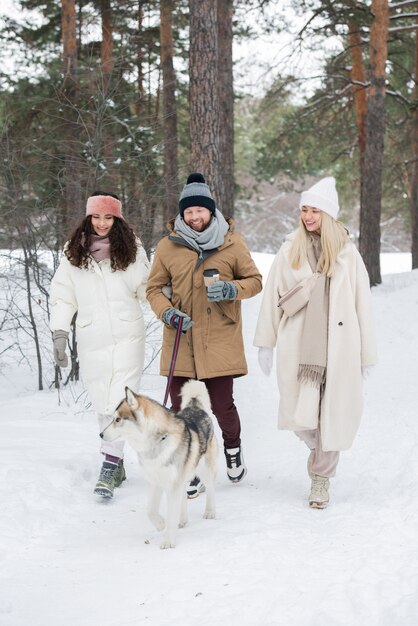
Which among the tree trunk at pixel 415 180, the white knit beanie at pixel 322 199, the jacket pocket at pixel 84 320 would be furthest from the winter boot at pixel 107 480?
the tree trunk at pixel 415 180

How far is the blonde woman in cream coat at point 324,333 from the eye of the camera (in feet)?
16.2

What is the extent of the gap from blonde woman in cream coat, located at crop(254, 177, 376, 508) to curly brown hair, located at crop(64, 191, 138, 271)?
115 centimetres

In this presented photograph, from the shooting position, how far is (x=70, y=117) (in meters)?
11.0

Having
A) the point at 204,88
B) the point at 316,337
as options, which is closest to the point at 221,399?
A: the point at 316,337

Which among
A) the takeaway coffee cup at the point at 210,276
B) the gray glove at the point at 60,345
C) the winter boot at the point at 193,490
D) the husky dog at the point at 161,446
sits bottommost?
the winter boot at the point at 193,490

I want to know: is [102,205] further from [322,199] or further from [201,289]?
[322,199]

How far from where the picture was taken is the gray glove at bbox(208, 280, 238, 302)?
16.2 ft

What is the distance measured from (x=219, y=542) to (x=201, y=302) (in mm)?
1736

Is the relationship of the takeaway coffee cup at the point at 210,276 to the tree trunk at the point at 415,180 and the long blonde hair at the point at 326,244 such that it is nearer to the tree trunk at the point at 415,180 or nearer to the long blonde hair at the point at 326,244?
the long blonde hair at the point at 326,244

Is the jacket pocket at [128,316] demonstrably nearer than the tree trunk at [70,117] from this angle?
Yes

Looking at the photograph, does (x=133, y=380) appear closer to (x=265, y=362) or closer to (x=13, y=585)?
(x=265, y=362)

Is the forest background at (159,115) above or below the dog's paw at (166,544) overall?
above

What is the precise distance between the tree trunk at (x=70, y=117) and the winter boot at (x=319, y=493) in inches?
177

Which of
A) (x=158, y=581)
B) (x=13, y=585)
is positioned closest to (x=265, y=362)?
(x=158, y=581)
